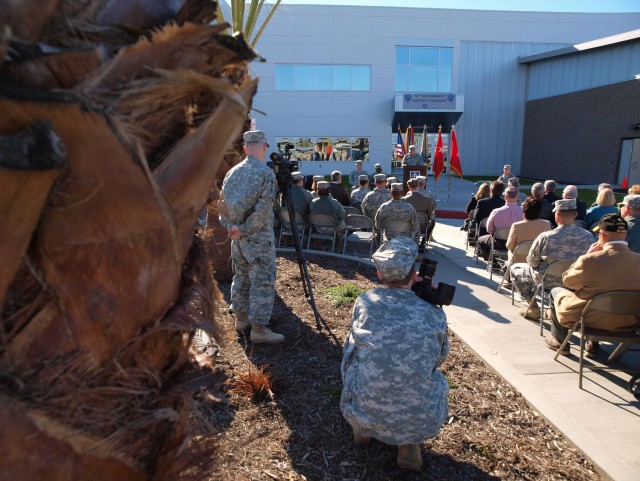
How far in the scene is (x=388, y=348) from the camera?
104 inches

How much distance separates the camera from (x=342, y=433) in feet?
10.4

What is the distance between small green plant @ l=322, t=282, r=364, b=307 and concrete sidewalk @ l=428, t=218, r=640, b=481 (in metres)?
1.22

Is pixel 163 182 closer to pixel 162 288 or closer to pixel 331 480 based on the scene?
pixel 162 288

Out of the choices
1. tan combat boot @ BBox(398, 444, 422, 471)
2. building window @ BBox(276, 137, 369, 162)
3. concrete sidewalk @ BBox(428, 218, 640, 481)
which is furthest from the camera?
building window @ BBox(276, 137, 369, 162)

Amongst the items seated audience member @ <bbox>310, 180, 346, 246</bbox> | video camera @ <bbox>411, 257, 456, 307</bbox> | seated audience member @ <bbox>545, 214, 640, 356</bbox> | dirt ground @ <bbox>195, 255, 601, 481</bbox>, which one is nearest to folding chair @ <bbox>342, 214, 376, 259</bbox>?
seated audience member @ <bbox>310, 180, 346, 246</bbox>

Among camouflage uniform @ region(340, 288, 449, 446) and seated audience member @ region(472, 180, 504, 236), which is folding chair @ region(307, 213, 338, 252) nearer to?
seated audience member @ region(472, 180, 504, 236)

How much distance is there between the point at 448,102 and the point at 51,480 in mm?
29617

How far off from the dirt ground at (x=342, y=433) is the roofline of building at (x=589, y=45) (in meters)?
26.1

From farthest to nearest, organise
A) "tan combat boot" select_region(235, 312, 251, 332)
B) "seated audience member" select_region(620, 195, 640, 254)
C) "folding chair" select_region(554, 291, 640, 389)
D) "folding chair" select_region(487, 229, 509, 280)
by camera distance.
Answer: "folding chair" select_region(487, 229, 509, 280) → "seated audience member" select_region(620, 195, 640, 254) → "tan combat boot" select_region(235, 312, 251, 332) → "folding chair" select_region(554, 291, 640, 389)

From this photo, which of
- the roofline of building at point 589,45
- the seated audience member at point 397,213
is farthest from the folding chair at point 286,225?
the roofline of building at point 589,45

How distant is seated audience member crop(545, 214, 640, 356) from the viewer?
3.95 meters

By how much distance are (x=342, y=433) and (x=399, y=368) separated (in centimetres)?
88

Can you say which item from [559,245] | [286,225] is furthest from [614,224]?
[286,225]

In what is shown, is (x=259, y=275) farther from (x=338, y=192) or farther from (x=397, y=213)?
(x=338, y=192)
